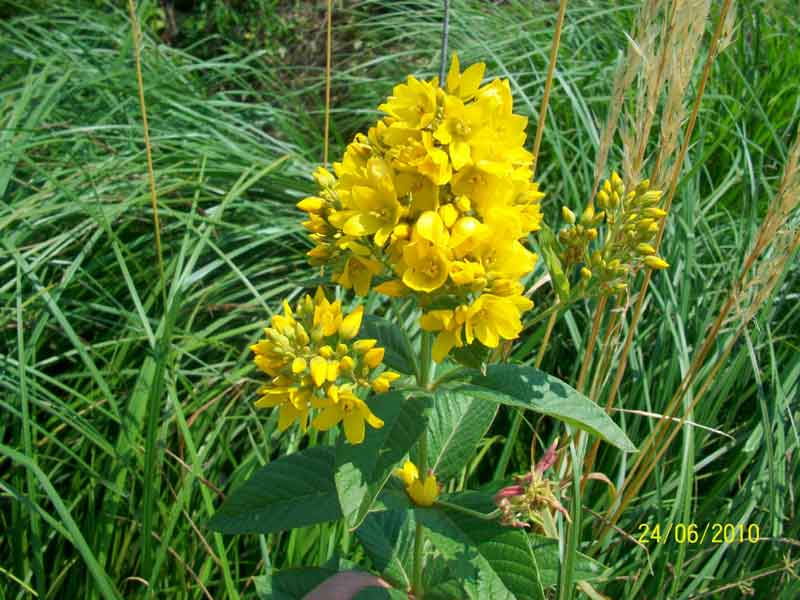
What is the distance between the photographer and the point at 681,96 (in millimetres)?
1251

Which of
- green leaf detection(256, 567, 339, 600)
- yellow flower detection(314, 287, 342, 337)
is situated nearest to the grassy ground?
green leaf detection(256, 567, 339, 600)

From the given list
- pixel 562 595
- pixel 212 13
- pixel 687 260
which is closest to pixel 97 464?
pixel 562 595

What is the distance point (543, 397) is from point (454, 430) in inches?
10.9

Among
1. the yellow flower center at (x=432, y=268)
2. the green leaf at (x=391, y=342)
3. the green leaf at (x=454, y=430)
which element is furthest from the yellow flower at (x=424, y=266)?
the green leaf at (x=454, y=430)

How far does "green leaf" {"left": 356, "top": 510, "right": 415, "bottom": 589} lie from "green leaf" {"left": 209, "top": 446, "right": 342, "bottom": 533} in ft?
0.63

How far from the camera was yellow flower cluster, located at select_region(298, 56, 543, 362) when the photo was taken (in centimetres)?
88

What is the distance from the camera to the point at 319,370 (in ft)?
2.90

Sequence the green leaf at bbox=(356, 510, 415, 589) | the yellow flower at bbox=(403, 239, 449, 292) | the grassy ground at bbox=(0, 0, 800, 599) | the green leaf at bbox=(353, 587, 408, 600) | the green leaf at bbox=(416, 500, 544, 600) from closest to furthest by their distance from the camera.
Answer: the yellow flower at bbox=(403, 239, 449, 292), the green leaf at bbox=(416, 500, 544, 600), the green leaf at bbox=(353, 587, 408, 600), the green leaf at bbox=(356, 510, 415, 589), the grassy ground at bbox=(0, 0, 800, 599)

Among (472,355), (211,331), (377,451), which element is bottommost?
(211,331)

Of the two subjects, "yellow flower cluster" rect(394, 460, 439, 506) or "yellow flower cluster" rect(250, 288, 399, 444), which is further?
"yellow flower cluster" rect(394, 460, 439, 506)

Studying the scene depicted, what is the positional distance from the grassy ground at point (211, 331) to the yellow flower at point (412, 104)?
800 mm

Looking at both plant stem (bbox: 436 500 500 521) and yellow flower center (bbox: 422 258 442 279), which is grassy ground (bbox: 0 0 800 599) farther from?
yellow flower center (bbox: 422 258 442 279)

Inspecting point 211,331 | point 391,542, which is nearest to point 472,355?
point 391,542

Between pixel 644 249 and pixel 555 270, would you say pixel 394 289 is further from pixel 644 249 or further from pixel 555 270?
pixel 644 249
